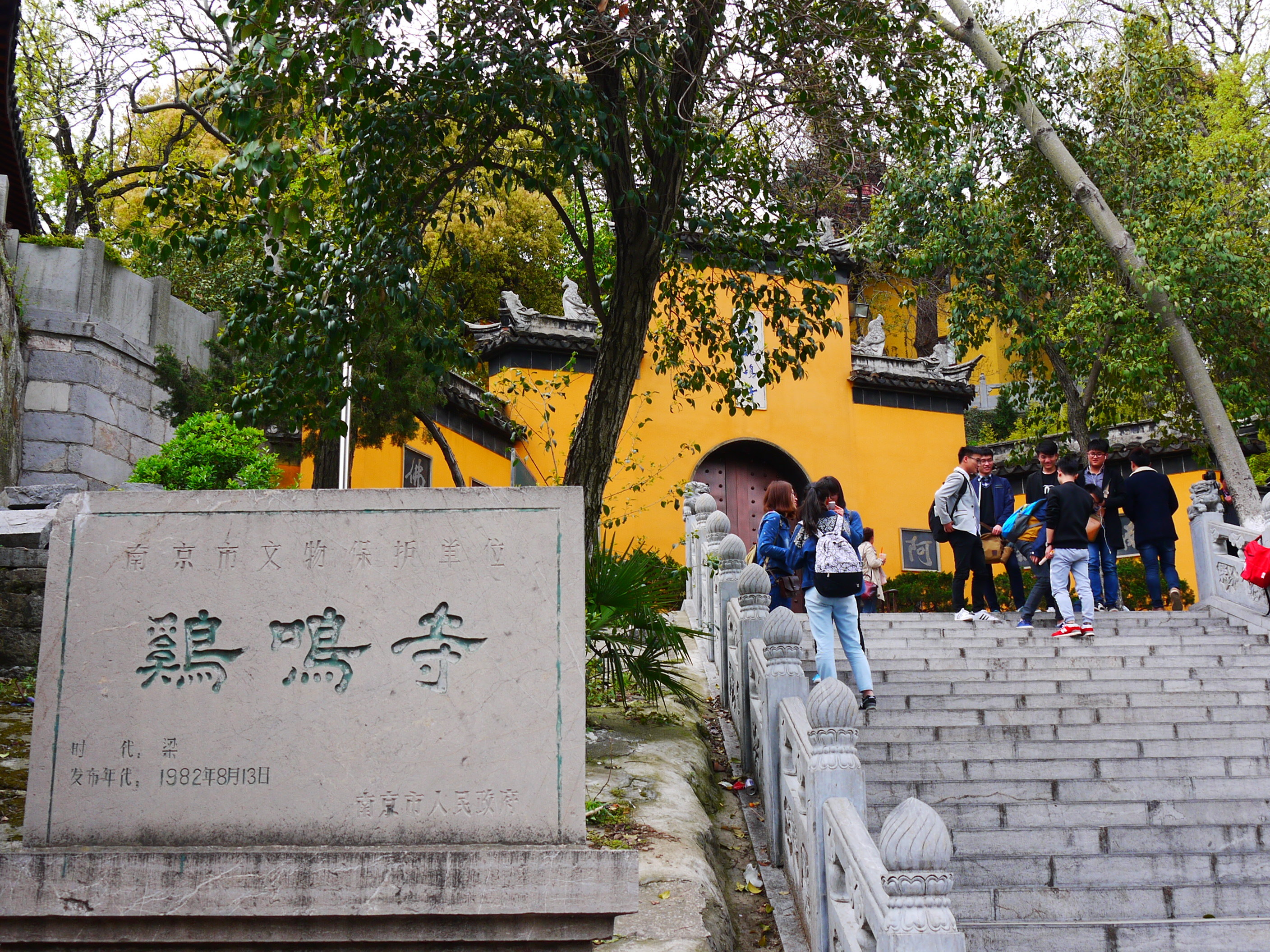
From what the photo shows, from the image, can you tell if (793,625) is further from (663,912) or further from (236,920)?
(236,920)

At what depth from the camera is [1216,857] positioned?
517 centimetres

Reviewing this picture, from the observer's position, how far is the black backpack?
8539mm

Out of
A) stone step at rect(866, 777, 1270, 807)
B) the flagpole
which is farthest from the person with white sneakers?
the flagpole

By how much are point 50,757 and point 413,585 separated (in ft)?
3.84

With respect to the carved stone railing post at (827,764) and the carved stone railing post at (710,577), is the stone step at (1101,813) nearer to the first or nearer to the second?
the carved stone railing post at (827,764)

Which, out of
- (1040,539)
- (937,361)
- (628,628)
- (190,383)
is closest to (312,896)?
(628,628)

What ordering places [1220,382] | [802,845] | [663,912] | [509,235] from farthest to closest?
1. [509,235]
2. [1220,382]
3. [802,845]
4. [663,912]

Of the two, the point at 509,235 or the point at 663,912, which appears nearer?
the point at 663,912

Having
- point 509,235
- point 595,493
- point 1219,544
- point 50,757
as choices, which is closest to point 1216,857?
point 595,493

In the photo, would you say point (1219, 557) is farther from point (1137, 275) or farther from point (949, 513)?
point (1137, 275)

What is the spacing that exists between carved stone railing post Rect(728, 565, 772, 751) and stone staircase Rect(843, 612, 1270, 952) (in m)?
0.70

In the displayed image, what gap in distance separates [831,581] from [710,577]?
216cm

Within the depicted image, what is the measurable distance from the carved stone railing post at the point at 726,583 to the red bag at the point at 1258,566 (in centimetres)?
443

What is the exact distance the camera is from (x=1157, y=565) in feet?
33.2
